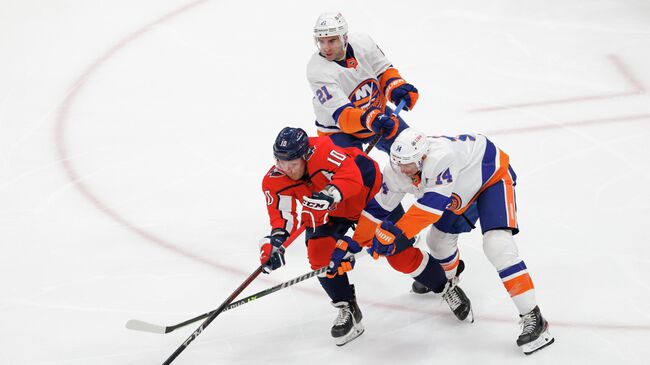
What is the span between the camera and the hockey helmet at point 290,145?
3557mm

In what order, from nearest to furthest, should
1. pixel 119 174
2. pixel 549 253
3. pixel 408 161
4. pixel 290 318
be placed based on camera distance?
pixel 408 161
pixel 290 318
pixel 549 253
pixel 119 174

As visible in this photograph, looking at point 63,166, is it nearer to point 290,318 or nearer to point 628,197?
point 290,318

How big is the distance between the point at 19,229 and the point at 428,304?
7.70 feet

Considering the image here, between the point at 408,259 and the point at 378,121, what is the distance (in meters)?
0.79

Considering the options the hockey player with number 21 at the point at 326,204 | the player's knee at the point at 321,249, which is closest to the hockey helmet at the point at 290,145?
the hockey player with number 21 at the point at 326,204

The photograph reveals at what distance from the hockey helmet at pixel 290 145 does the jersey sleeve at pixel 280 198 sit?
0.19 meters

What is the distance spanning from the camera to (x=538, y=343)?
12.3 feet

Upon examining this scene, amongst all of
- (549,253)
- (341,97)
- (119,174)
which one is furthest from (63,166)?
(549,253)

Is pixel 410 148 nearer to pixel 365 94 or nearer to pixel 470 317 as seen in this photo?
pixel 470 317

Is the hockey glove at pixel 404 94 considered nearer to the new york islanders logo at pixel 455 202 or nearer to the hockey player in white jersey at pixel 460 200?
the hockey player in white jersey at pixel 460 200

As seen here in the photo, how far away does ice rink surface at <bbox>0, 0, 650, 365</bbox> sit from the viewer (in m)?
4.05

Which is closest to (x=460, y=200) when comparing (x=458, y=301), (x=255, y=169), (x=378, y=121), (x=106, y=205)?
(x=458, y=301)

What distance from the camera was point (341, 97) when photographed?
4383mm

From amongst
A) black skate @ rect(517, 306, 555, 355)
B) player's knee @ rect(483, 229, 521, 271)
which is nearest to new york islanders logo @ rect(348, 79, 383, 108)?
player's knee @ rect(483, 229, 521, 271)
